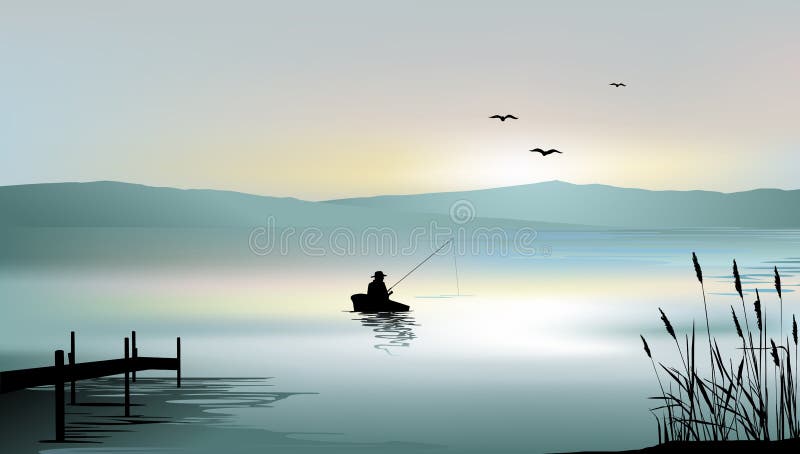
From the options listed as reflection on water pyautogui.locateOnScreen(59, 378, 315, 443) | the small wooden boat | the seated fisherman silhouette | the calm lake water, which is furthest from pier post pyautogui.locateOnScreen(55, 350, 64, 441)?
the small wooden boat

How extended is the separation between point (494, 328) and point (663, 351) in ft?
30.9

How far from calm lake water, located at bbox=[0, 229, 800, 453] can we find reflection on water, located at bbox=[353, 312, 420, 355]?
0.30 ft

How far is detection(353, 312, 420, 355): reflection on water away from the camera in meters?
33.0

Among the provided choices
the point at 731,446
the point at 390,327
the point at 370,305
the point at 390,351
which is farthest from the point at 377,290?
the point at 731,446

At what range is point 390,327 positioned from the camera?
38844 mm

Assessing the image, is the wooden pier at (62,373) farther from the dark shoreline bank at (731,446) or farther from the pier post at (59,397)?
the dark shoreline bank at (731,446)

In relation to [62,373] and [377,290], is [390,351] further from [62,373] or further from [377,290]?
[62,373]

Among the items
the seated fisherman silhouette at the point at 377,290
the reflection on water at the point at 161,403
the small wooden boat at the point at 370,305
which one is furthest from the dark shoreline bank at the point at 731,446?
the small wooden boat at the point at 370,305

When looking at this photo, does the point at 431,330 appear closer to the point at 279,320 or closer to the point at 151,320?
the point at 279,320

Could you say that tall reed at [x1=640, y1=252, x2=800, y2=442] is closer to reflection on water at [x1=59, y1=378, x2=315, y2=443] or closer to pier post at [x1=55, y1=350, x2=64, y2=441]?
reflection on water at [x1=59, y1=378, x2=315, y2=443]

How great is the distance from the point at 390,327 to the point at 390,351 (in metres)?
8.05

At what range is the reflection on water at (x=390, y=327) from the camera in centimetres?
3303

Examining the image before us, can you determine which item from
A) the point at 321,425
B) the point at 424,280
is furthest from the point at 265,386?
the point at 424,280

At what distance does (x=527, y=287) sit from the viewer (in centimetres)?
6456
